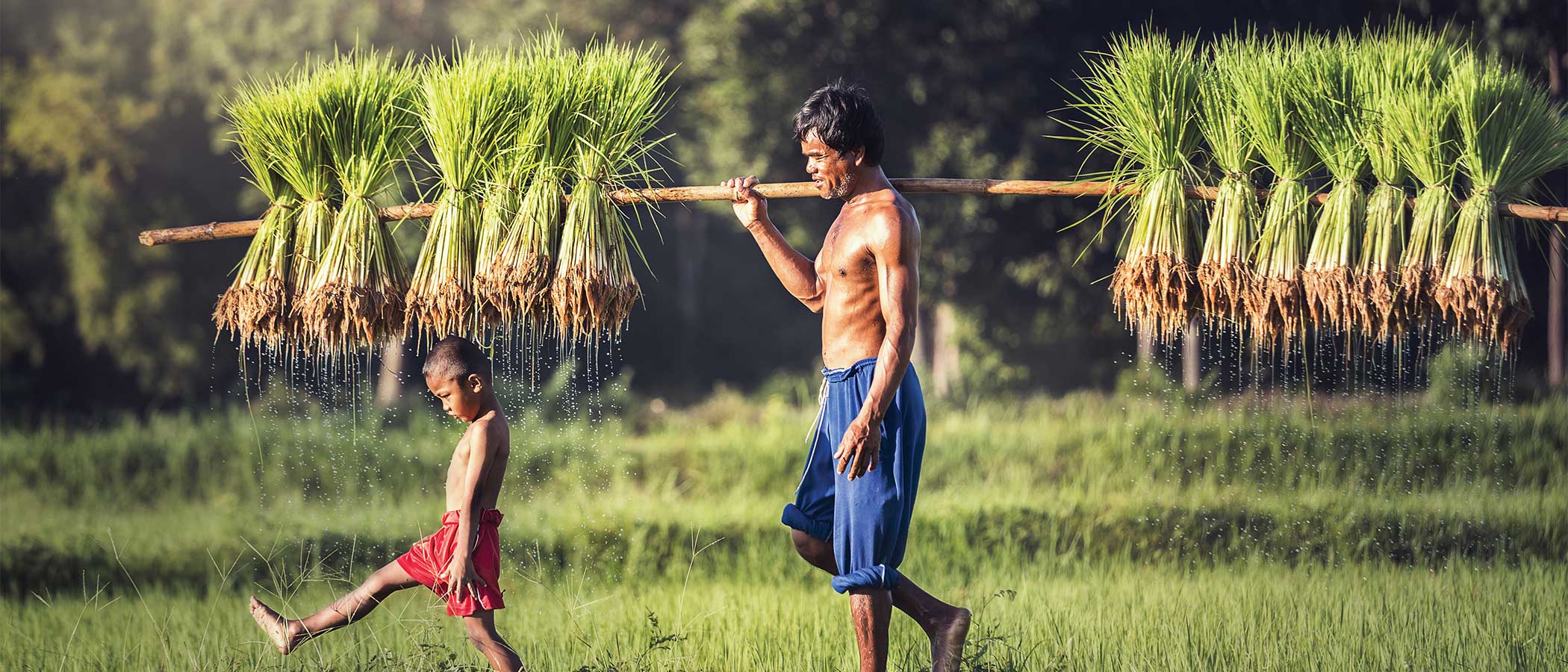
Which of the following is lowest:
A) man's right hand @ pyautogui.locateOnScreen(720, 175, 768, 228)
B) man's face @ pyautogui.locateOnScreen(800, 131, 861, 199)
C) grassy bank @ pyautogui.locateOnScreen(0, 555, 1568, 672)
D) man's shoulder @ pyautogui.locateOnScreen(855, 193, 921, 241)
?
grassy bank @ pyautogui.locateOnScreen(0, 555, 1568, 672)

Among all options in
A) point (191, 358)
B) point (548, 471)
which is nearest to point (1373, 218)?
point (548, 471)

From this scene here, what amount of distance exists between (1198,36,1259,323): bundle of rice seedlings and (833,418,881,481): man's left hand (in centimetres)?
138

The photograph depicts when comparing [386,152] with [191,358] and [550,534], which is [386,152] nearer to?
[550,534]

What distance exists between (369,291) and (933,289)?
12.4 metres

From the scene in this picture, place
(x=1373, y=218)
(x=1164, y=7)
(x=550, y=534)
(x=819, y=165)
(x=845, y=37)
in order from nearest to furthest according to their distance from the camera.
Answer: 1. (x=819, y=165)
2. (x=1373, y=218)
3. (x=550, y=534)
4. (x=1164, y=7)
5. (x=845, y=37)

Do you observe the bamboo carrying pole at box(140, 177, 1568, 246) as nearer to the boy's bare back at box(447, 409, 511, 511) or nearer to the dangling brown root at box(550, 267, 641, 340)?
the dangling brown root at box(550, 267, 641, 340)

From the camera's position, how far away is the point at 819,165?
4453 mm

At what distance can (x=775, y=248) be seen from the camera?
4.66 m

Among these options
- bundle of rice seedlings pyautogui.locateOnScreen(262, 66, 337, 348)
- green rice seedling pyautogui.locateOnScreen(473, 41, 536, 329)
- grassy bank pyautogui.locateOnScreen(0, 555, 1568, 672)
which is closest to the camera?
green rice seedling pyautogui.locateOnScreen(473, 41, 536, 329)

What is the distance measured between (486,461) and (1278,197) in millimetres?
2849

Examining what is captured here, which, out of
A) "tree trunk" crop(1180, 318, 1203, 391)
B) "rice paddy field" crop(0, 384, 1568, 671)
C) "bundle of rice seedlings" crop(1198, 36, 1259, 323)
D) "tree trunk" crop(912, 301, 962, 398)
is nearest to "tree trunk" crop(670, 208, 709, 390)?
"tree trunk" crop(912, 301, 962, 398)

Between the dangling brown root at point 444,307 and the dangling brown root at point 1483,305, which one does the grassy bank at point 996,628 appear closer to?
the dangling brown root at point 444,307

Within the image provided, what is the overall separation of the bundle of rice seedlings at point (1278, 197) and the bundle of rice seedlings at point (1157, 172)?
21 centimetres

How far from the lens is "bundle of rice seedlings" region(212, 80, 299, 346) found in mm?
5047
